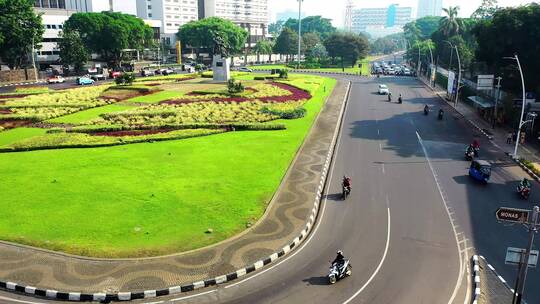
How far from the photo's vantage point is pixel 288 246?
23.1 metres

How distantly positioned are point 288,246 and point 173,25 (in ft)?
603

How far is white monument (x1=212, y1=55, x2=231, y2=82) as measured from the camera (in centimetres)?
8624

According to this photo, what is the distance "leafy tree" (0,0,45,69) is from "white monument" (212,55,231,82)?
3930 centimetres

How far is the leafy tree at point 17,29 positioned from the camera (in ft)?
281

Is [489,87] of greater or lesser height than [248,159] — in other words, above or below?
Answer: above

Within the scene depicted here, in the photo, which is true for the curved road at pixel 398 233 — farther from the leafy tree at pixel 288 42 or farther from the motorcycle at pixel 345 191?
the leafy tree at pixel 288 42

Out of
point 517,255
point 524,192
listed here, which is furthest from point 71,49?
point 517,255

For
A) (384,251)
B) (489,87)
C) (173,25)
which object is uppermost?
(173,25)

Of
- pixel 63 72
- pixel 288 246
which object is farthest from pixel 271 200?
pixel 63 72

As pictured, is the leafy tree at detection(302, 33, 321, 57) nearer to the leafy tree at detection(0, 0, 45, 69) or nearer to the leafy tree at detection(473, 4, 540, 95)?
the leafy tree at detection(0, 0, 45, 69)

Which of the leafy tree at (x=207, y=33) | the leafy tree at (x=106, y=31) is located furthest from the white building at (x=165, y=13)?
the leafy tree at (x=106, y=31)

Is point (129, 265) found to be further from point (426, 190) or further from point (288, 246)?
point (426, 190)

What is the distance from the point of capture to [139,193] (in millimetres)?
29188

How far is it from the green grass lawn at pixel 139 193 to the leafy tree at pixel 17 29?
53.7 meters
